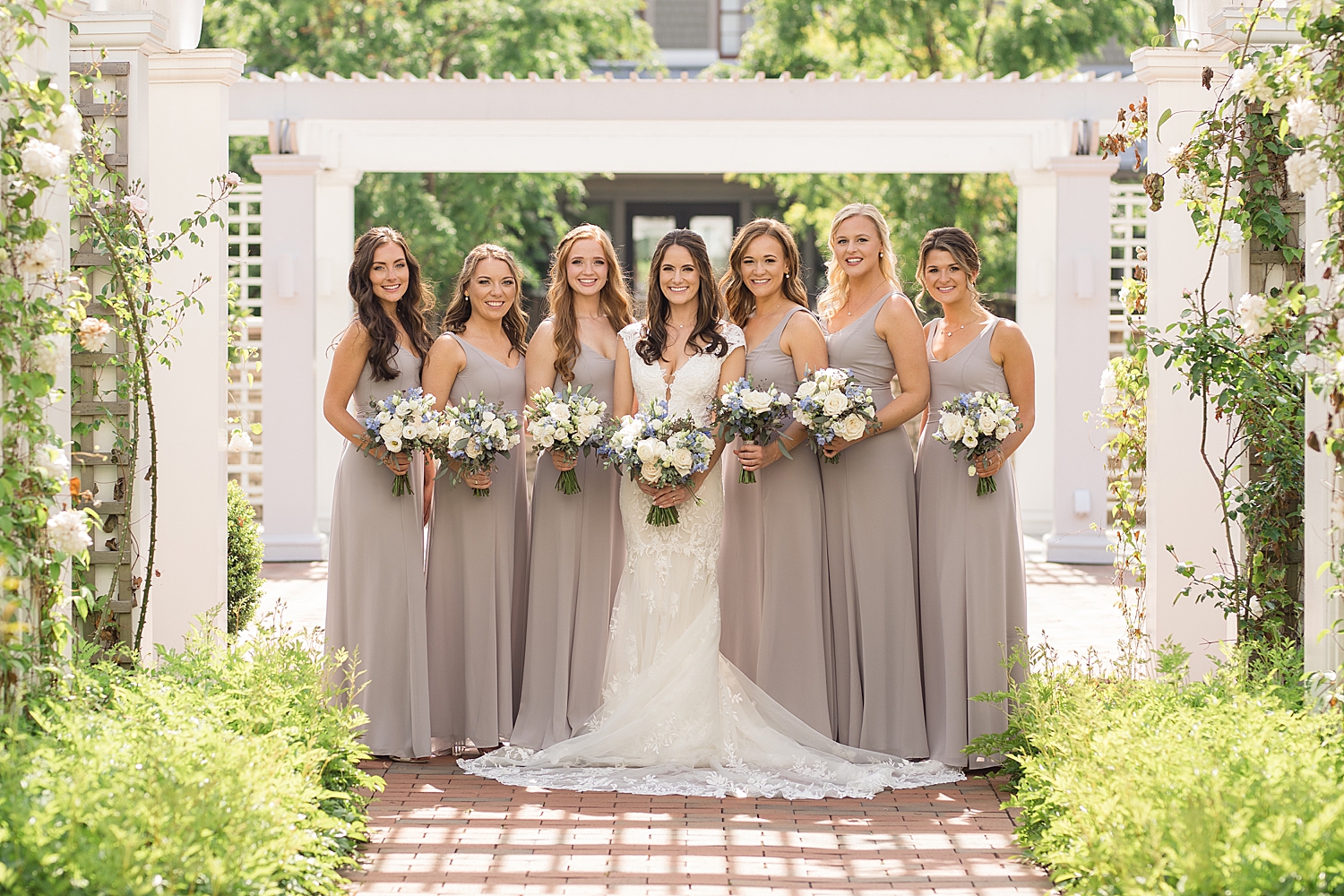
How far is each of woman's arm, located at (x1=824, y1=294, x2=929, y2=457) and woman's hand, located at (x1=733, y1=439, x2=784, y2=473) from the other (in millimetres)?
256

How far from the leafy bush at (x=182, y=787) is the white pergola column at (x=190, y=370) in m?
1.26

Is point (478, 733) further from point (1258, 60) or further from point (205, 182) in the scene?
point (1258, 60)

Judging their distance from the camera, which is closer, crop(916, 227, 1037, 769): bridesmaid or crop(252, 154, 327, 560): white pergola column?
crop(916, 227, 1037, 769): bridesmaid

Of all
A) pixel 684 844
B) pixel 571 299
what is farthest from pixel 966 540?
pixel 571 299

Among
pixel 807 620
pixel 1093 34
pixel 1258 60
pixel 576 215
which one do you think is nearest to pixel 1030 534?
pixel 1093 34

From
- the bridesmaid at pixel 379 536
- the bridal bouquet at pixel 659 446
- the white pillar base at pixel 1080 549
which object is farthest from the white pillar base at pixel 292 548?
the bridal bouquet at pixel 659 446

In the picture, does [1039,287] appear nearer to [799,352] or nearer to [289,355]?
[289,355]

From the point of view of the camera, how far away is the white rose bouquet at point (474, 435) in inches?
203

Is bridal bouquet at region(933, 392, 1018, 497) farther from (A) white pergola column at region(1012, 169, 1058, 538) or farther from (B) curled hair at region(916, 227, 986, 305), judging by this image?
(A) white pergola column at region(1012, 169, 1058, 538)

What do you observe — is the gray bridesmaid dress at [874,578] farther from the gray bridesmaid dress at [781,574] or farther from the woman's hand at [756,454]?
the woman's hand at [756,454]

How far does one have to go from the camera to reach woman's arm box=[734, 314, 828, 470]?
17.4 ft

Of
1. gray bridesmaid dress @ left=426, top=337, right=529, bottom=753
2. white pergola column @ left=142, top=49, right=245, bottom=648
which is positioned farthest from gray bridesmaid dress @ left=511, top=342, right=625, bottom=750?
white pergola column @ left=142, top=49, right=245, bottom=648

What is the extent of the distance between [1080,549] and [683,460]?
6980 millimetres

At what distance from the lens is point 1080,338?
1108 centimetres
